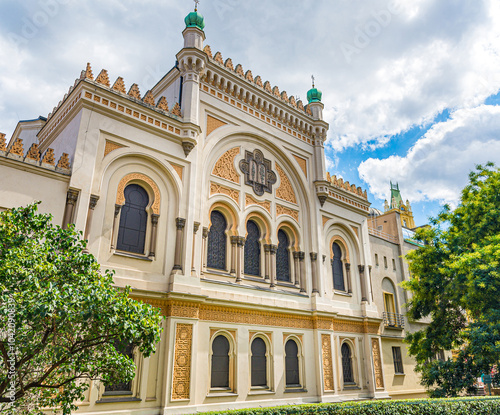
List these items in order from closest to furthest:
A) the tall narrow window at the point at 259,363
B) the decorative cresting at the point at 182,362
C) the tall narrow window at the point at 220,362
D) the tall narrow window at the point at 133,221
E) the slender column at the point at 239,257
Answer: the decorative cresting at the point at 182,362 < the tall narrow window at the point at 133,221 < the tall narrow window at the point at 220,362 < the tall narrow window at the point at 259,363 < the slender column at the point at 239,257

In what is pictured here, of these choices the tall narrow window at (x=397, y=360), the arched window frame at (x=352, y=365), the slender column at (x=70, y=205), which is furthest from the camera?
the tall narrow window at (x=397, y=360)

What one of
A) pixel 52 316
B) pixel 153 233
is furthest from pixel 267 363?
pixel 52 316

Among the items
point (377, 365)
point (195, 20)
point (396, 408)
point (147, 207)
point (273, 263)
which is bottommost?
point (396, 408)

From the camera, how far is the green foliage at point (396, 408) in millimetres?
9648

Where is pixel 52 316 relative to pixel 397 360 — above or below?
above

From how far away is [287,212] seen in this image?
17531 mm

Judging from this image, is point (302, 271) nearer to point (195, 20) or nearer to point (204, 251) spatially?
point (204, 251)

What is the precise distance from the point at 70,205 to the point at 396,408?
1080cm

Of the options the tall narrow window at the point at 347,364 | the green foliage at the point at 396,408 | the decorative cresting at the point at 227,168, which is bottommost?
the green foliage at the point at 396,408

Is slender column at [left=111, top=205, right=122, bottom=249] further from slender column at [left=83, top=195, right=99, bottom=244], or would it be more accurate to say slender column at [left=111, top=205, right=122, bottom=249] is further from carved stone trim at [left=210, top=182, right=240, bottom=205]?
carved stone trim at [left=210, top=182, right=240, bottom=205]

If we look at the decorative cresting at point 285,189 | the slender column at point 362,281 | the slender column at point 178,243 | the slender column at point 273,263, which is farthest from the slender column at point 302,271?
the slender column at point 178,243

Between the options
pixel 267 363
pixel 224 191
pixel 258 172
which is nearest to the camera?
pixel 267 363

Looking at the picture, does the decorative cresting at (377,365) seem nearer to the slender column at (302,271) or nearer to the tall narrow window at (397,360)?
the tall narrow window at (397,360)

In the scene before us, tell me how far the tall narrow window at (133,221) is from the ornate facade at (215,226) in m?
0.05
